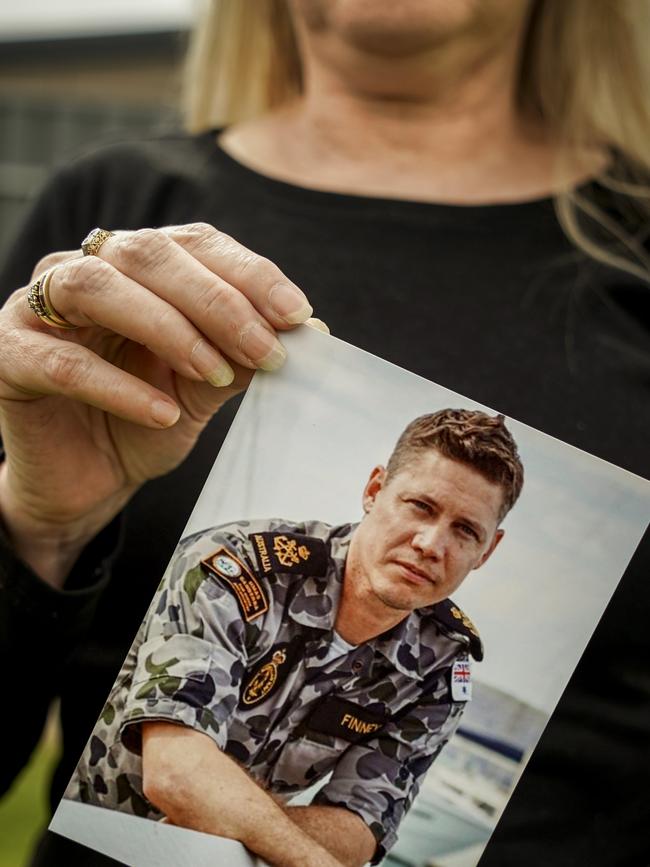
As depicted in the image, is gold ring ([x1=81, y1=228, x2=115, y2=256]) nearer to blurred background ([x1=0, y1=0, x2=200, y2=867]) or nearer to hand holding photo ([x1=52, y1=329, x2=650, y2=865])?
hand holding photo ([x1=52, y1=329, x2=650, y2=865])

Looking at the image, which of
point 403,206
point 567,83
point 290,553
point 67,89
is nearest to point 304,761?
point 290,553

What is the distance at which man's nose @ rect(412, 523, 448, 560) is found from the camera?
1.95 feet

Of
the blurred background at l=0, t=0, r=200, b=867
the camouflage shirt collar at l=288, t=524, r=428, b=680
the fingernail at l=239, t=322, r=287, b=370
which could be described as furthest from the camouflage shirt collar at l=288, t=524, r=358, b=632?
the blurred background at l=0, t=0, r=200, b=867

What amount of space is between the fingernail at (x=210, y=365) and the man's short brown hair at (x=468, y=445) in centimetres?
13

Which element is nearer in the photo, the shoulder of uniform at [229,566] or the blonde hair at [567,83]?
the shoulder of uniform at [229,566]

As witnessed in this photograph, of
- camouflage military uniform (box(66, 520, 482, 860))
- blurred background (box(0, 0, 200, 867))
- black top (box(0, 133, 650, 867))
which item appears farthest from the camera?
blurred background (box(0, 0, 200, 867))

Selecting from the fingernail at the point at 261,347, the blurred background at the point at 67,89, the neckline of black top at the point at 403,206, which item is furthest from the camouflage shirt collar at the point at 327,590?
the blurred background at the point at 67,89

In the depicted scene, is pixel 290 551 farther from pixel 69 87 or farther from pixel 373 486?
pixel 69 87

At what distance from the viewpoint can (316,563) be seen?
0.60 meters

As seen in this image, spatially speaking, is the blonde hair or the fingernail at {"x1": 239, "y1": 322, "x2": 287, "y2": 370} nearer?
the fingernail at {"x1": 239, "y1": 322, "x2": 287, "y2": 370}

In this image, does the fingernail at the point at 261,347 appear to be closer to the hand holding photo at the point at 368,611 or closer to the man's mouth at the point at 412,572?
the hand holding photo at the point at 368,611

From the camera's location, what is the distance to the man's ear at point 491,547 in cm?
61

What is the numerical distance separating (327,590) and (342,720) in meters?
0.09

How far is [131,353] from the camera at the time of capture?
2.35 feet
